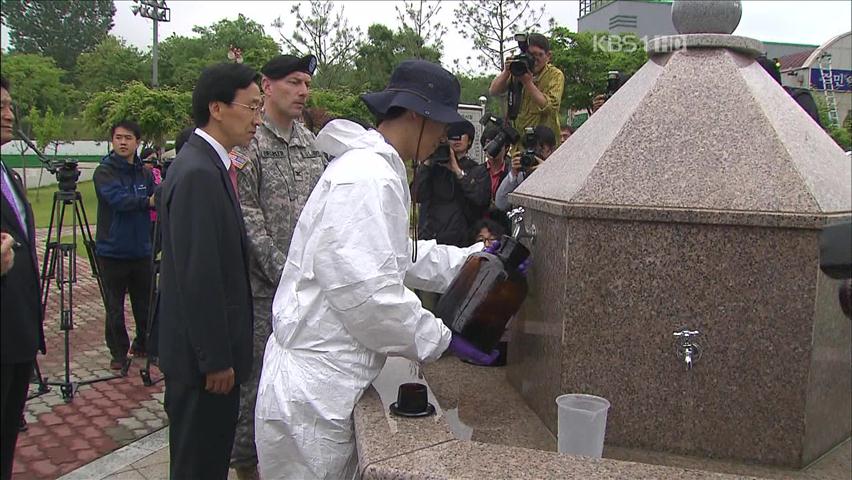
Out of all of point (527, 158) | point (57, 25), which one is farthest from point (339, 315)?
point (527, 158)

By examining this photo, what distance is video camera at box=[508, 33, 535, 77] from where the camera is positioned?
187 inches

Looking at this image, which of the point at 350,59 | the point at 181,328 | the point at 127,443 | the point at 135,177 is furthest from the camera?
the point at 350,59

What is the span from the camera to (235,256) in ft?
9.75

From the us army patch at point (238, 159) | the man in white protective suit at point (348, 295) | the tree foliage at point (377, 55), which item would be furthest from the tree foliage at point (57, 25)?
the tree foliage at point (377, 55)

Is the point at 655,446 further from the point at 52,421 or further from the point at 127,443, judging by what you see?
the point at 52,421

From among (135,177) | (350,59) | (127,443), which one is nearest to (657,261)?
(127,443)

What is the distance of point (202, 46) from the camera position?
45938 millimetres

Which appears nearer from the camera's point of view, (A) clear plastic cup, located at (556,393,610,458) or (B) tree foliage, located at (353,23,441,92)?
(A) clear plastic cup, located at (556,393,610,458)

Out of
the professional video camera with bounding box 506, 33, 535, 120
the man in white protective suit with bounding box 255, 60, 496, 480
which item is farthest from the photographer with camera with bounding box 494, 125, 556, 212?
the man in white protective suit with bounding box 255, 60, 496, 480

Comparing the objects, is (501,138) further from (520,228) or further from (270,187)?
(520,228)

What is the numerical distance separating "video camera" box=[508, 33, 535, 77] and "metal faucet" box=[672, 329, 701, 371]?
8.66 ft

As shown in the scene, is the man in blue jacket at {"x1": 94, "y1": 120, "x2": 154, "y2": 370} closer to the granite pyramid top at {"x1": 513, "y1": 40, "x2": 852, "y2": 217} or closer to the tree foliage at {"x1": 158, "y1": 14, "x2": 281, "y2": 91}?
the granite pyramid top at {"x1": 513, "y1": 40, "x2": 852, "y2": 217}

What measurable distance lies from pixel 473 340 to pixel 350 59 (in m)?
30.4

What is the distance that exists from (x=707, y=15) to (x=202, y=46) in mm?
47014
